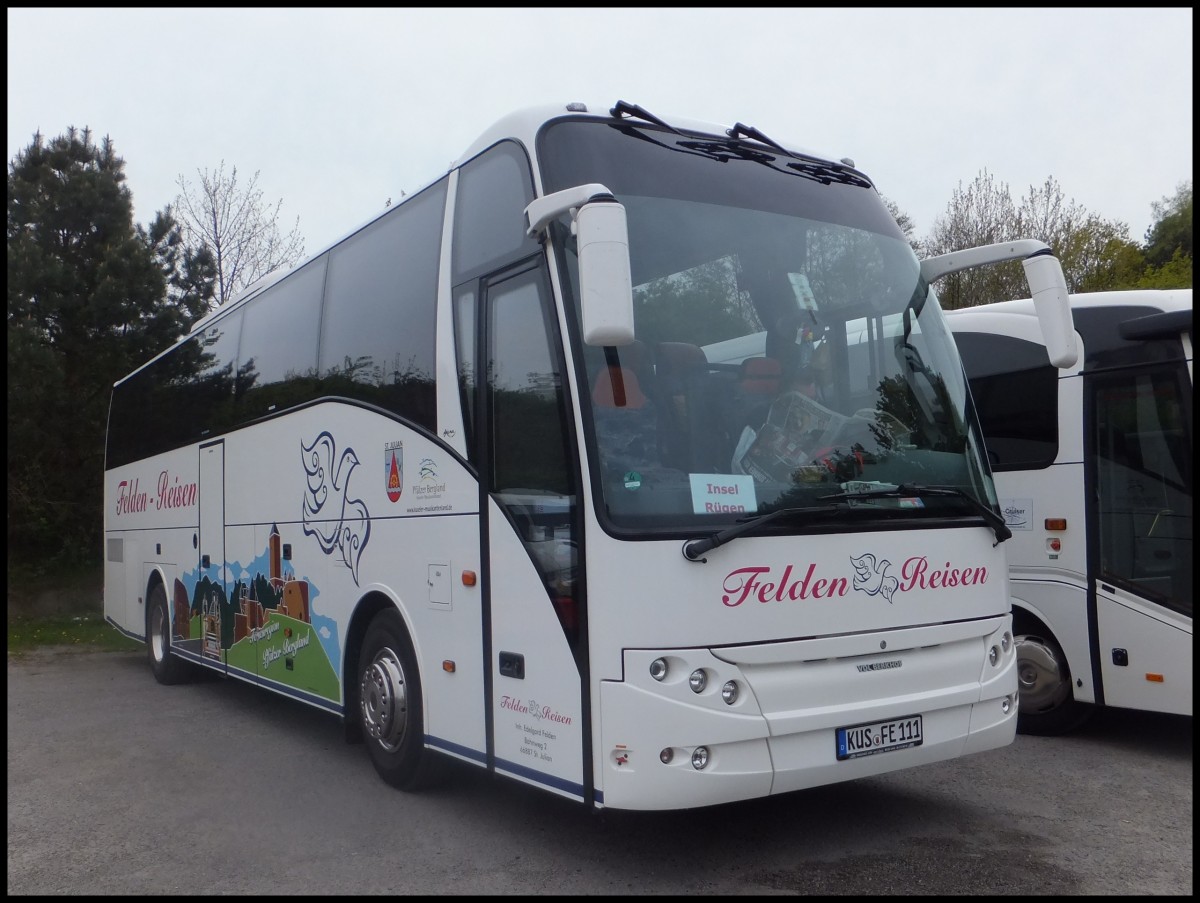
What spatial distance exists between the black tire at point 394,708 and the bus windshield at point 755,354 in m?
2.37

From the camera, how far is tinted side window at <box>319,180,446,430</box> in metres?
6.53

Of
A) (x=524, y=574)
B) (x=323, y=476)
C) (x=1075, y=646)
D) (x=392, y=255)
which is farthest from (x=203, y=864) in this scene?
(x=1075, y=646)

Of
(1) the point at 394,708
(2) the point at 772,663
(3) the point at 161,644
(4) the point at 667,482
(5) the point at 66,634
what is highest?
(4) the point at 667,482

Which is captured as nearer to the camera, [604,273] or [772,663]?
[604,273]

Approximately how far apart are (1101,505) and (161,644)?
9577 mm

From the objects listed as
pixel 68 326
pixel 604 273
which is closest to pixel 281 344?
pixel 604 273

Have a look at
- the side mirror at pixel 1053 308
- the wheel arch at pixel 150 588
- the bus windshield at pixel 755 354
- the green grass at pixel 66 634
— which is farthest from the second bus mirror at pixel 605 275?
the green grass at pixel 66 634

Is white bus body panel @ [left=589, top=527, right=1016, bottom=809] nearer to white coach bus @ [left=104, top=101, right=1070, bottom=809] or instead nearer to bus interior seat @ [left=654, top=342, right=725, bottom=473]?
white coach bus @ [left=104, top=101, right=1070, bottom=809]

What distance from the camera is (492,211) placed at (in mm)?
5879

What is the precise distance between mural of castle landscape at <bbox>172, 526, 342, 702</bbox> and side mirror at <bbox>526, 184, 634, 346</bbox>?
13.0 feet

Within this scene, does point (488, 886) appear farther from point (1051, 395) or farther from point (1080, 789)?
point (1051, 395)

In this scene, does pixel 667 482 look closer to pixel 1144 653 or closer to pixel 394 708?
pixel 394 708

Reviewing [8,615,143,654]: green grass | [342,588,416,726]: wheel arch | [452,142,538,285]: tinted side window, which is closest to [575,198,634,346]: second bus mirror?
[452,142,538,285]: tinted side window

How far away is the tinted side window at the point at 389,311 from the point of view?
6531mm
